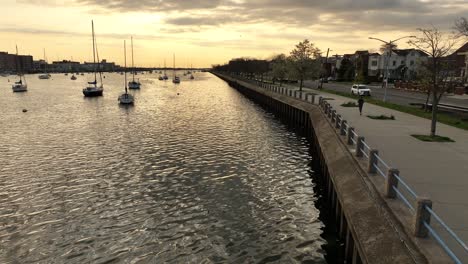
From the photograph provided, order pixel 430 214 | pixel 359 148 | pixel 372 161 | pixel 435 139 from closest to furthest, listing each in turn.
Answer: pixel 430 214 < pixel 372 161 < pixel 359 148 < pixel 435 139

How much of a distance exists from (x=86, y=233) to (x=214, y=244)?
215 inches

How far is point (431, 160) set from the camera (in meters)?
17.5

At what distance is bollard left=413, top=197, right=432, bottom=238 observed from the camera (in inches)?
340

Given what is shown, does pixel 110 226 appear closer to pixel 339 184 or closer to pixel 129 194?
pixel 129 194

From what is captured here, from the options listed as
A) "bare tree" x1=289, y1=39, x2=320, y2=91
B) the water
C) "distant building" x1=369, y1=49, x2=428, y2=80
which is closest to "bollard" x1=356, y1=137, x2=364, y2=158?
the water

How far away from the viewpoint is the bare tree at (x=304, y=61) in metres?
74.2

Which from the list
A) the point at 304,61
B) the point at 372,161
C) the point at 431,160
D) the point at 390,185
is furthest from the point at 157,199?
the point at 304,61

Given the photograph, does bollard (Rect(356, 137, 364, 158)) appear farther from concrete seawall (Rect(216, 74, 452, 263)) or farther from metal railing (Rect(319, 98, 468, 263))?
concrete seawall (Rect(216, 74, 452, 263))

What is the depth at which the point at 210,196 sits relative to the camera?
19.1 metres

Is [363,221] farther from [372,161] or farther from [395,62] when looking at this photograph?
[395,62]

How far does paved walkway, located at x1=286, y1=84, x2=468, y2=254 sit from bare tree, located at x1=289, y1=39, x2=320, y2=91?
147 ft

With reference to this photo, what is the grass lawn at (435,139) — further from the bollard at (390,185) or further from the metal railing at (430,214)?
the bollard at (390,185)

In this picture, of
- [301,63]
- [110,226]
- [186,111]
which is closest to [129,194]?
[110,226]

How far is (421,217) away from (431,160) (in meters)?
10.1
